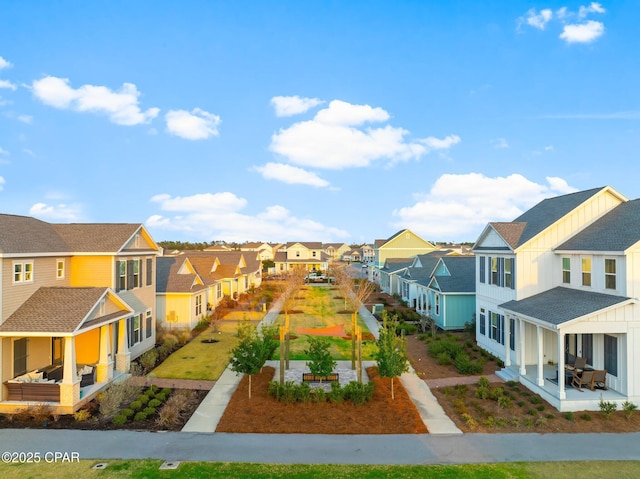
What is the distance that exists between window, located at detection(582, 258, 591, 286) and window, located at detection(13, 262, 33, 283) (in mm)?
21815

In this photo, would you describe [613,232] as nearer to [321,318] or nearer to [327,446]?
[327,446]

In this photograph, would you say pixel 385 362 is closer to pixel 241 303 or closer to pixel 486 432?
pixel 486 432

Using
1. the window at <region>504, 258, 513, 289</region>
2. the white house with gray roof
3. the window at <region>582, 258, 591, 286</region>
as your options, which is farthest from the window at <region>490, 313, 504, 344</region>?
the window at <region>582, 258, 591, 286</region>

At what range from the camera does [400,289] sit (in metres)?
43.0

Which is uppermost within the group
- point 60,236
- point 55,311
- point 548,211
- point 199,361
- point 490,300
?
point 548,211

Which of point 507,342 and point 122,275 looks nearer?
point 507,342

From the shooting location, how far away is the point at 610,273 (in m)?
14.8

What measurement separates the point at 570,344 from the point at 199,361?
1730 centimetres

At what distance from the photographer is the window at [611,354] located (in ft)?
48.4

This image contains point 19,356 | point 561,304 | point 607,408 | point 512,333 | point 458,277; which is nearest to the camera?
point 607,408

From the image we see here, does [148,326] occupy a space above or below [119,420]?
above

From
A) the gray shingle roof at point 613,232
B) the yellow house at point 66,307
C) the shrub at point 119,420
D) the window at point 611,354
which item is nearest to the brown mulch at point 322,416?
the shrub at point 119,420

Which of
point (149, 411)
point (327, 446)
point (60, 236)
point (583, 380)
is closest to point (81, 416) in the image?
point (149, 411)

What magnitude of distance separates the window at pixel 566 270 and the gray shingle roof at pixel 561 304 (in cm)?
43
